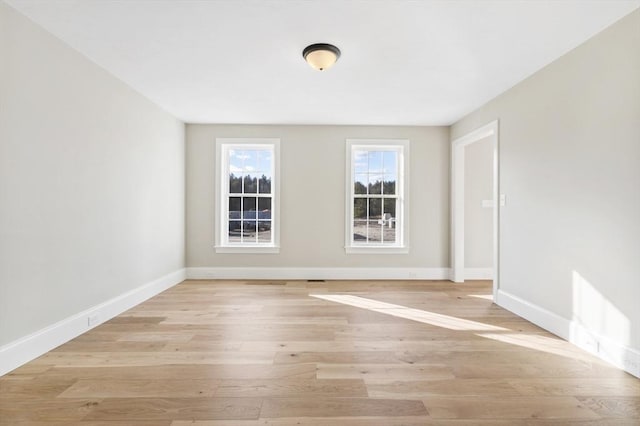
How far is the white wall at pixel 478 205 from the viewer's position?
17.6 feet

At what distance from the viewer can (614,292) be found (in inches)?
95.5

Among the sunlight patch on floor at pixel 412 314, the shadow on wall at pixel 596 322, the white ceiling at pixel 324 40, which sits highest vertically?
the white ceiling at pixel 324 40

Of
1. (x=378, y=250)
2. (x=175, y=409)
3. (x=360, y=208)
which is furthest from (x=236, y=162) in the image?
(x=175, y=409)

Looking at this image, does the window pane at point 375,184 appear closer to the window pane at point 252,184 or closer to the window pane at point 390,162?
the window pane at point 390,162

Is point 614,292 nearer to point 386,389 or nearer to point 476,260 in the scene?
point 386,389

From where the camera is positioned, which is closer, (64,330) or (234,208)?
(64,330)

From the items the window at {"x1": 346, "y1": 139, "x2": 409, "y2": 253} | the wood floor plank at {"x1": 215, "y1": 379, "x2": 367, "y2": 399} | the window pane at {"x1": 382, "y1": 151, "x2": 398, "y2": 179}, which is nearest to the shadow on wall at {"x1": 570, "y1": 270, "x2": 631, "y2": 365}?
the wood floor plank at {"x1": 215, "y1": 379, "x2": 367, "y2": 399}

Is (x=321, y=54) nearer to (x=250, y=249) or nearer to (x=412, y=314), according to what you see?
(x=412, y=314)

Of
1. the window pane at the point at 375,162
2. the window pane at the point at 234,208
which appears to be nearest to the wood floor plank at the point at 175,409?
the window pane at the point at 234,208

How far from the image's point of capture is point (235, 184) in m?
5.51

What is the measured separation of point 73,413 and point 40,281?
126 centimetres

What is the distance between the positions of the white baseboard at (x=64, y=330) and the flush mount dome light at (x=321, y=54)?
10.4 ft

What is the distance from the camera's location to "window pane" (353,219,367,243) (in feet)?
18.0

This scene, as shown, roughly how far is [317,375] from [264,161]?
13.1 ft
